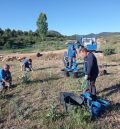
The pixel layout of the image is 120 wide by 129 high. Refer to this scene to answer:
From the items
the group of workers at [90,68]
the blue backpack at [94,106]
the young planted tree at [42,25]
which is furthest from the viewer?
the young planted tree at [42,25]

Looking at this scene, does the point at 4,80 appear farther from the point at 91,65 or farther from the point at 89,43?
the point at 89,43

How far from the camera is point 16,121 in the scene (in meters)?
9.88

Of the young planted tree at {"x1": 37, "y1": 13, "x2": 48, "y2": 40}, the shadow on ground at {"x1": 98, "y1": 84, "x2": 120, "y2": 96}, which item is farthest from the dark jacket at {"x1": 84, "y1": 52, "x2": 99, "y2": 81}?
the young planted tree at {"x1": 37, "y1": 13, "x2": 48, "y2": 40}

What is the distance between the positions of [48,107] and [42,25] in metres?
73.0

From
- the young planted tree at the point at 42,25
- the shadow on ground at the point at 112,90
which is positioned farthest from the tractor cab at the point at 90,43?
the young planted tree at the point at 42,25

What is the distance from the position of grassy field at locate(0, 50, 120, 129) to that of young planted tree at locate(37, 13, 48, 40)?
65.3m

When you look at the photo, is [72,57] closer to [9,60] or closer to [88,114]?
[88,114]

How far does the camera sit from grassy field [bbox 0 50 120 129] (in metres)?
9.31

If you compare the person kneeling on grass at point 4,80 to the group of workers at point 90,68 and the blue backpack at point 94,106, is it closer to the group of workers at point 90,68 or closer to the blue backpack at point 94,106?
the group of workers at point 90,68

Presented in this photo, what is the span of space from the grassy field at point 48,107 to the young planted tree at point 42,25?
65321 millimetres

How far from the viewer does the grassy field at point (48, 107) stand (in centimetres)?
931

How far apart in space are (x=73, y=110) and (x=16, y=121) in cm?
162

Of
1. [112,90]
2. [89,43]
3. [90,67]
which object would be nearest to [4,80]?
[112,90]

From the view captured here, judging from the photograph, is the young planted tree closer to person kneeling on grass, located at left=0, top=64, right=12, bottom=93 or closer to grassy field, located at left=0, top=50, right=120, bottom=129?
grassy field, located at left=0, top=50, right=120, bottom=129
